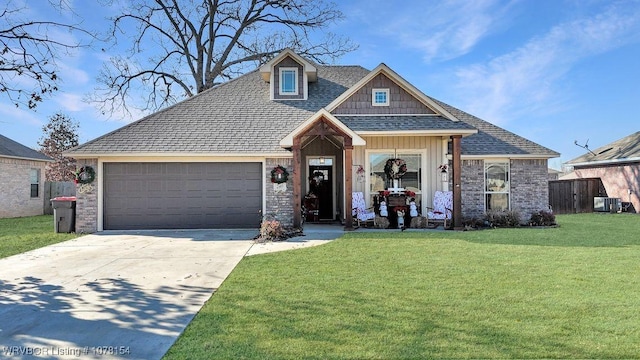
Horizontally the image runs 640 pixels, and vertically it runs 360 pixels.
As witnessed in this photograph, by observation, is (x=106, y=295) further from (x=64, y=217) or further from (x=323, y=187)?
(x=323, y=187)

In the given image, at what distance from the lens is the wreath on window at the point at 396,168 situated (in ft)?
42.5

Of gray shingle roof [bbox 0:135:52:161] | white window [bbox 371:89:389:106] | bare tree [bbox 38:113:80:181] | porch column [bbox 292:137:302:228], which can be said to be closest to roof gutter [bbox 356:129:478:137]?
white window [bbox 371:89:389:106]

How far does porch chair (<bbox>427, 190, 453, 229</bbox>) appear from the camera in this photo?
1243cm

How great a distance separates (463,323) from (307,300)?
73.6 inches

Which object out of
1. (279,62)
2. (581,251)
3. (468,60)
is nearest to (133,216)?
(279,62)

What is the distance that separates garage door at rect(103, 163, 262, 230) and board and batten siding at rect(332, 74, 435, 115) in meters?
3.71

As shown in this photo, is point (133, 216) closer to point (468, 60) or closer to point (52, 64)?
point (52, 64)

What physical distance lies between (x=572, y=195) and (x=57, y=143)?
Result: 35516 mm

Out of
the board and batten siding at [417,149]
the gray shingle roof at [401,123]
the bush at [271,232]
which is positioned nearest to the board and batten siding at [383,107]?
the gray shingle roof at [401,123]

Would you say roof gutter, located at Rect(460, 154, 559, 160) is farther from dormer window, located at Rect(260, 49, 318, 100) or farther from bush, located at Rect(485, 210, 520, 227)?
dormer window, located at Rect(260, 49, 318, 100)

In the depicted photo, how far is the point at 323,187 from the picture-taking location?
1503 centimetres

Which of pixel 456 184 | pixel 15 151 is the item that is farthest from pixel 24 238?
pixel 456 184

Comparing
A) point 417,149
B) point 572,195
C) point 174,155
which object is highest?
point 417,149

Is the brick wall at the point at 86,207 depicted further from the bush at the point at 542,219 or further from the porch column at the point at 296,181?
the bush at the point at 542,219
